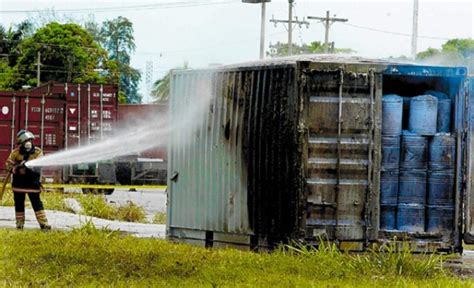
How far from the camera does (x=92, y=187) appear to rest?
1212 inches

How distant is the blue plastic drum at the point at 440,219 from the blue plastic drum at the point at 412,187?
0.70 ft

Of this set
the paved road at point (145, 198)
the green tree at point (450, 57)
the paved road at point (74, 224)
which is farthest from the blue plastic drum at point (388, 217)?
the paved road at point (145, 198)

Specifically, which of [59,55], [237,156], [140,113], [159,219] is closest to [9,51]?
[59,55]

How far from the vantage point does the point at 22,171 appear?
60.0 feet

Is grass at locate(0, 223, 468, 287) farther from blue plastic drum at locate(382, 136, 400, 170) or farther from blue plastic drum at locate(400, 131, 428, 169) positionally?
blue plastic drum at locate(400, 131, 428, 169)

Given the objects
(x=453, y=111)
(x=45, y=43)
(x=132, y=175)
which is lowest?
(x=132, y=175)

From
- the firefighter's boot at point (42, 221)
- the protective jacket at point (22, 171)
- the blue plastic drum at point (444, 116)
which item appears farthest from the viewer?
the protective jacket at point (22, 171)

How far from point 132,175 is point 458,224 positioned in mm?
24444

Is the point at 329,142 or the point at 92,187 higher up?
the point at 329,142

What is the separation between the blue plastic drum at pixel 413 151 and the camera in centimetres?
1407

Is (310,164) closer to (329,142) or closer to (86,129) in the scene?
(329,142)

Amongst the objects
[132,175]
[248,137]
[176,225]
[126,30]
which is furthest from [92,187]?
[126,30]

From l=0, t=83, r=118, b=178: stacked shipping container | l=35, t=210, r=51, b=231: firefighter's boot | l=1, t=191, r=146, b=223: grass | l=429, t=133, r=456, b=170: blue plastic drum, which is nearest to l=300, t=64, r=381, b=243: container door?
l=429, t=133, r=456, b=170: blue plastic drum

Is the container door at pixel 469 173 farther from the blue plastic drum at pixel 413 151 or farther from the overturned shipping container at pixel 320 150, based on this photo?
the blue plastic drum at pixel 413 151
